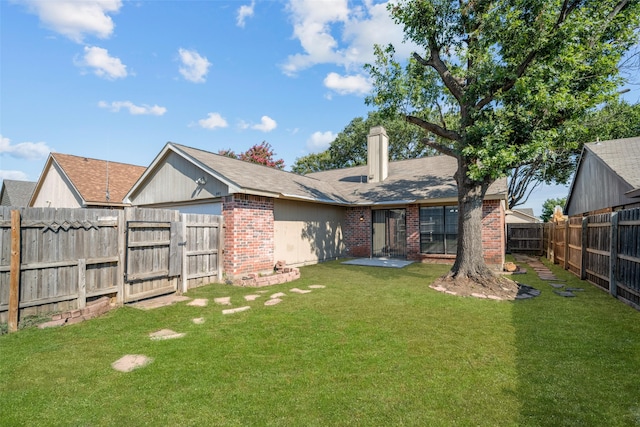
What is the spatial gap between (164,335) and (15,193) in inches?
1071

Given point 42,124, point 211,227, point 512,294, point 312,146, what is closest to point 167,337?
point 211,227

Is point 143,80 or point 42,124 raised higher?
point 143,80

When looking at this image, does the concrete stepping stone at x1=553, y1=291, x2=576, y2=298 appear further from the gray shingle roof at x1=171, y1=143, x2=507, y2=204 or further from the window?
the window

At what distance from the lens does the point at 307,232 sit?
11602 mm

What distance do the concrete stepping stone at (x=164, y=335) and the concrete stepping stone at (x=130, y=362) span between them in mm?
546

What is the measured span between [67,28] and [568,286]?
1498cm

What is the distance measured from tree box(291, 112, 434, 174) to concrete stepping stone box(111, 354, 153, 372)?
26430mm

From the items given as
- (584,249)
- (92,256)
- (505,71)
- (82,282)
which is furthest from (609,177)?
(82,282)

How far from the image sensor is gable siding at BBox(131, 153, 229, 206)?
355 inches

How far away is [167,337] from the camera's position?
168 inches

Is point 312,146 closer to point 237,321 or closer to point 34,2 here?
point 34,2

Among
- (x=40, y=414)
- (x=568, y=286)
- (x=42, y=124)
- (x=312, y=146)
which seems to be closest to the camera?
(x=40, y=414)

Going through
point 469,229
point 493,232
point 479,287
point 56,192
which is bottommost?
point 479,287

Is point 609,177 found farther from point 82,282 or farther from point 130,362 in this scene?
point 82,282
